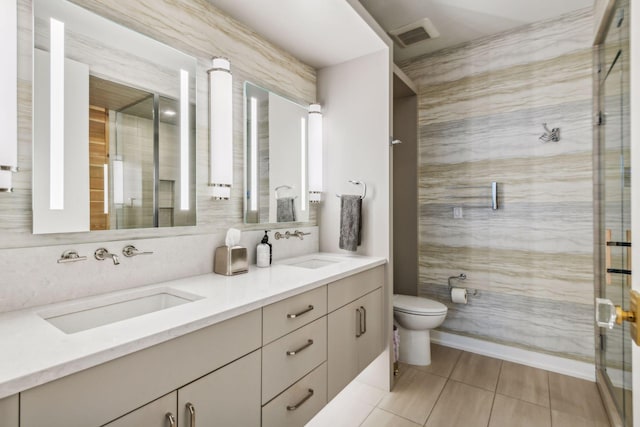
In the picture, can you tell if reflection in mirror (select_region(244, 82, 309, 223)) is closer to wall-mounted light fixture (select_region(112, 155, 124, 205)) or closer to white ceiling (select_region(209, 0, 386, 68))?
white ceiling (select_region(209, 0, 386, 68))

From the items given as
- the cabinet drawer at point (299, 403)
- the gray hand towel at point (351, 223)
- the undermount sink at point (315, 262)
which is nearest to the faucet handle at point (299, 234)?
the undermount sink at point (315, 262)

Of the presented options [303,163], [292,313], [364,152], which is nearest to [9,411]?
[292,313]

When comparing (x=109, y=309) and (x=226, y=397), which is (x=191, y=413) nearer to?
(x=226, y=397)

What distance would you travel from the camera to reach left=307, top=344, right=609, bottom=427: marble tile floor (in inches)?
73.0

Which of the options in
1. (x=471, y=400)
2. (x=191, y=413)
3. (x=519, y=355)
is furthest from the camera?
(x=519, y=355)

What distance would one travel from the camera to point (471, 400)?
6.70 feet

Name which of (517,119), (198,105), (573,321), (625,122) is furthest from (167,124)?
(573,321)

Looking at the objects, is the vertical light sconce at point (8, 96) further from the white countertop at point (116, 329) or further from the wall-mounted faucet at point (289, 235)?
the wall-mounted faucet at point (289, 235)

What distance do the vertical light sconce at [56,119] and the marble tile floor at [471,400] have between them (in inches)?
66.9

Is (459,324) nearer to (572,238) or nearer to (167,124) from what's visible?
(572,238)

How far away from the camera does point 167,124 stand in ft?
4.99

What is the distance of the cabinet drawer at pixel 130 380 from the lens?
0.68 metres

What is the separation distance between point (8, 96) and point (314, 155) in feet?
5.54

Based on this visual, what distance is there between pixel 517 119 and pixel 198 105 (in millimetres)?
2369
